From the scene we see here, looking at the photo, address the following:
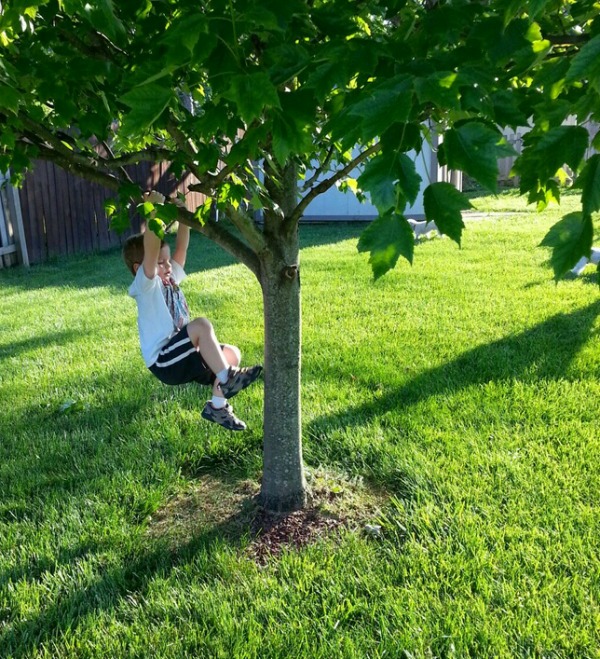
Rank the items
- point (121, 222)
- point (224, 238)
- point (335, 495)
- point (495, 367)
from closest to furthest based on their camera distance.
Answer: point (121, 222) → point (224, 238) → point (335, 495) → point (495, 367)

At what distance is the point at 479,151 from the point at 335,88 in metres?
0.51

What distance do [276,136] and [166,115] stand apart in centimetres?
59

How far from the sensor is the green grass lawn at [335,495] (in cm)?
241

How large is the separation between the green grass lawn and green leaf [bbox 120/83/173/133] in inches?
70.7

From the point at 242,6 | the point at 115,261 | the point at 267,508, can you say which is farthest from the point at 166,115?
the point at 115,261

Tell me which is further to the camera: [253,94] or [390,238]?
[253,94]

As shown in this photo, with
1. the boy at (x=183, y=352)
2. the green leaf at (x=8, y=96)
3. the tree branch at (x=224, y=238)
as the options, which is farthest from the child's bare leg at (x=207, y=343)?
the green leaf at (x=8, y=96)

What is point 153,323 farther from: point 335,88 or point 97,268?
point 97,268

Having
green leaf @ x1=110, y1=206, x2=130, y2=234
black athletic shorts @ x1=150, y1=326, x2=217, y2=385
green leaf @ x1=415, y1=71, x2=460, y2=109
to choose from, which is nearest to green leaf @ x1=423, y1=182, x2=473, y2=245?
green leaf @ x1=415, y1=71, x2=460, y2=109

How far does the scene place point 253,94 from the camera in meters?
1.37

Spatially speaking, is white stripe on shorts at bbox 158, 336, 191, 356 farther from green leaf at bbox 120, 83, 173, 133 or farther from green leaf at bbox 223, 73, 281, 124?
green leaf at bbox 223, 73, 281, 124

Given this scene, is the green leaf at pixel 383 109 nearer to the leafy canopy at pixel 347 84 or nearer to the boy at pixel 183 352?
the leafy canopy at pixel 347 84

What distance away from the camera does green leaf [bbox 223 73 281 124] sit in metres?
1.37

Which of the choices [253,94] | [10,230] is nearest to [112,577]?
[253,94]
